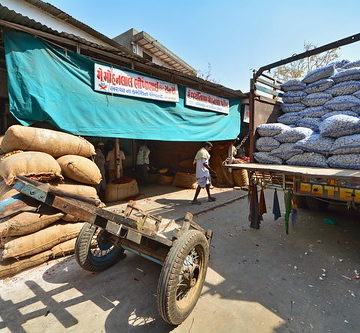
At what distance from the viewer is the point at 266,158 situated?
3848 millimetres

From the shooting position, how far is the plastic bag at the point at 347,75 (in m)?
3.61

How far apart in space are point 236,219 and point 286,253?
1654 millimetres

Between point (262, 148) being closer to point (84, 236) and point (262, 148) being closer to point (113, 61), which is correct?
point (84, 236)

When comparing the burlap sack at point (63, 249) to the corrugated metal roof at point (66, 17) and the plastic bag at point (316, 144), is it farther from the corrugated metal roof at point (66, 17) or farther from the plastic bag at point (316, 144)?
the corrugated metal roof at point (66, 17)

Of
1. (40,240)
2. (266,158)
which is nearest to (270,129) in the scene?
(266,158)

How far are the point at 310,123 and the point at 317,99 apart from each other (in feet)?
1.85

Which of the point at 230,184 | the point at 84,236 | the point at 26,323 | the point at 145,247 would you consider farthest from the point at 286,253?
the point at 230,184

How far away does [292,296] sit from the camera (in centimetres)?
240

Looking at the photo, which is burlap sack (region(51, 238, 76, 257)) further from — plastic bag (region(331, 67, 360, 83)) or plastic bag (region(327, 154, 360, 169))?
plastic bag (region(331, 67, 360, 83))

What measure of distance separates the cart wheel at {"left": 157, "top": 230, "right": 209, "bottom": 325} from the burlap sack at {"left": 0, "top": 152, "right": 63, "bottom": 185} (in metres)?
2.31

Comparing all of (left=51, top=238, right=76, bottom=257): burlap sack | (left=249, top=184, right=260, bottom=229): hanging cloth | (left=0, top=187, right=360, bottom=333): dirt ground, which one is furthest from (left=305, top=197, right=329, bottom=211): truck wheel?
(left=51, top=238, right=76, bottom=257): burlap sack

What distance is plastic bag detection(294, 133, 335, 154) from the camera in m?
3.13

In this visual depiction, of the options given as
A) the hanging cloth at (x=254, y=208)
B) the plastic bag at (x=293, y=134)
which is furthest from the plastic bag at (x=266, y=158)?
the hanging cloth at (x=254, y=208)

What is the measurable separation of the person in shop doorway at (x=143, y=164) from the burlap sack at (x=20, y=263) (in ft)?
17.1
